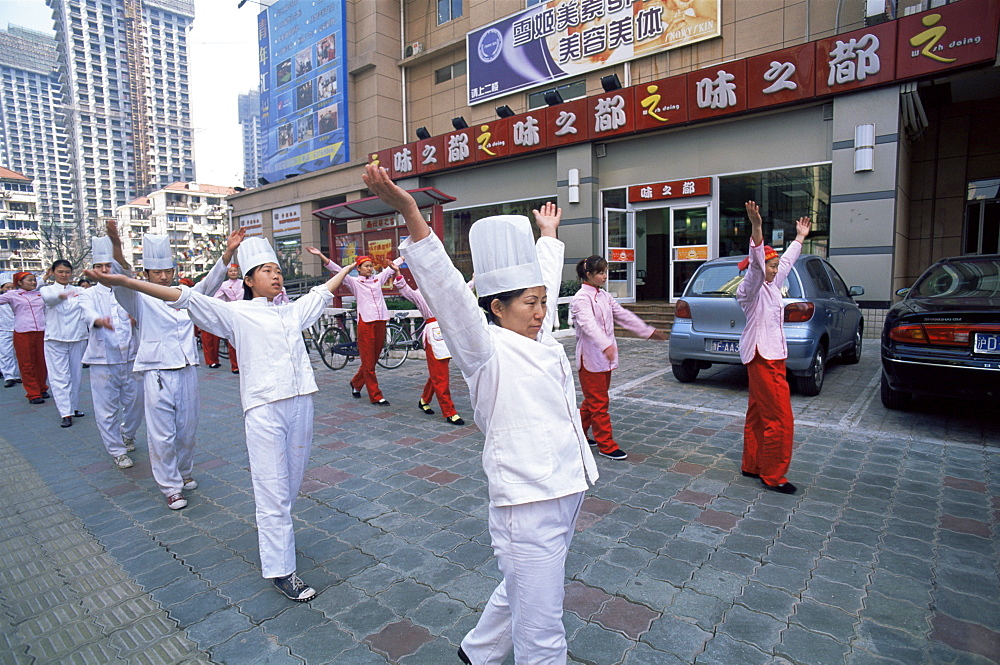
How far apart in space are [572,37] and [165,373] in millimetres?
14742

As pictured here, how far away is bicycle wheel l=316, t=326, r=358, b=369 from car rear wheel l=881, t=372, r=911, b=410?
774 centimetres

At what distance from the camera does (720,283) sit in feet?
22.6

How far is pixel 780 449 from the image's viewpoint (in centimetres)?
386

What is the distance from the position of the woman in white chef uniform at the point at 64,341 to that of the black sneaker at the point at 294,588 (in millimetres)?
5647

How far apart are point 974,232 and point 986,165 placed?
1.53m

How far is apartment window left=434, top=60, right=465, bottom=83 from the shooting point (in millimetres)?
19047

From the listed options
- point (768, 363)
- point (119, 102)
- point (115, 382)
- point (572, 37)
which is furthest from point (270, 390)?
point (119, 102)

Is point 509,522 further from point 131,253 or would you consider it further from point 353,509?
point 131,253

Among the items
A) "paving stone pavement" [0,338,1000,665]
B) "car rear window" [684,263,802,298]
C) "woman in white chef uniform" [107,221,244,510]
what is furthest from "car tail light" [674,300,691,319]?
"woman in white chef uniform" [107,221,244,510]

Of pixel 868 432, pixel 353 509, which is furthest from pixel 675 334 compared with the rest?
pixel 353 509

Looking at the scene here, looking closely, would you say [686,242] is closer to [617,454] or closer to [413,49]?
[617,454]

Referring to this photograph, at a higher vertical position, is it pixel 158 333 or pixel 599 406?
pixel 158 333

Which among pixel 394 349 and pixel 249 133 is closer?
pixel 394 349

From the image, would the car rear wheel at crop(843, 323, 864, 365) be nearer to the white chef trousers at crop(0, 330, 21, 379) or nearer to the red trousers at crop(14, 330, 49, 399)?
the red trousers at crop(14, 330, 49, 399)
